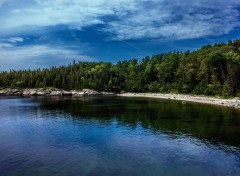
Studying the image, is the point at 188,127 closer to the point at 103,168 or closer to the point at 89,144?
the point at 89,144

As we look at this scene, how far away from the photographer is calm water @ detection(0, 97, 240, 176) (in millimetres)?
38219

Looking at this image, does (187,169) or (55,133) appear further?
(55,133)

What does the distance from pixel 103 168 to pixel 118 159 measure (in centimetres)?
450

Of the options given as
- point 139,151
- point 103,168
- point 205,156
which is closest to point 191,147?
point 205,156

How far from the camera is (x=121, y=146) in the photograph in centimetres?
4981

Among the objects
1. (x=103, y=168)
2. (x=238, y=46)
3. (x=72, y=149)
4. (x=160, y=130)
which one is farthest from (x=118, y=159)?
(x=238, y=46)

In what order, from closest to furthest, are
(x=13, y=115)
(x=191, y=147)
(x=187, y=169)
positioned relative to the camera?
(x=187, y=169)
(x=191, y=147)
(x=13, y=115)

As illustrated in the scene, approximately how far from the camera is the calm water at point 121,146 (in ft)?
125

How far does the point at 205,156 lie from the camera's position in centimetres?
4353

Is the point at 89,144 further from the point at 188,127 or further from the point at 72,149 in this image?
the point at 188,127

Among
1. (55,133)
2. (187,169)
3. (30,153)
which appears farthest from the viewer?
(55,133)

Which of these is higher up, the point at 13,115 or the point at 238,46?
the point at 238,46

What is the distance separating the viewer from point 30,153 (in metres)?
45.6

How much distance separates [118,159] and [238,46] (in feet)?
431
